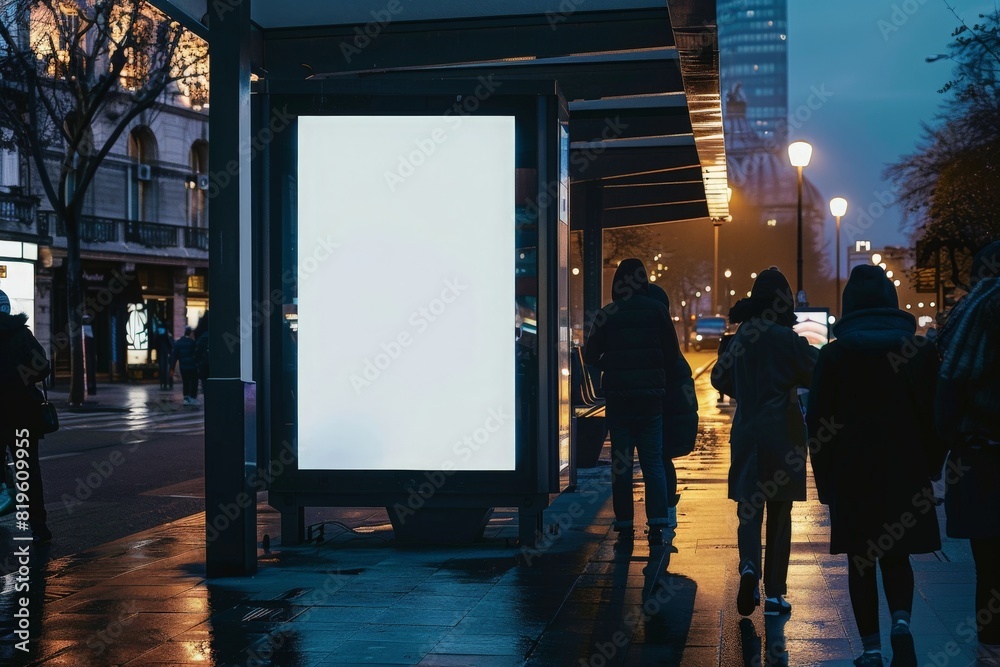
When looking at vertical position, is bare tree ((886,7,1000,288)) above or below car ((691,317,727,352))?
above

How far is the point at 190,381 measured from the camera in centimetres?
3009

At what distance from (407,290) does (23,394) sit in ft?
11.2

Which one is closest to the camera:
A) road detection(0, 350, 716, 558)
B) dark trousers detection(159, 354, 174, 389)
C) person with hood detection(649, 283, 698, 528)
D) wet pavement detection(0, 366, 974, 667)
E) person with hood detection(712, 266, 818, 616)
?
wet pavement detection(0, 366, 974, 667)

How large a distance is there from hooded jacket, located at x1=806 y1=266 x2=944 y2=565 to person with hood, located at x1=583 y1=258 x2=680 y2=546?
3.79m

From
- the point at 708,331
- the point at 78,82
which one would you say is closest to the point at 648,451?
the point at 78,82

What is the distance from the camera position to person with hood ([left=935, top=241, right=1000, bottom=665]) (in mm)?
5539

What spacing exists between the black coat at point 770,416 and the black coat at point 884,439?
3.44ft

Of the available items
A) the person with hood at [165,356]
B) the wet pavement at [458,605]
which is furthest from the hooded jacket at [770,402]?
the person with hood at [165,356]

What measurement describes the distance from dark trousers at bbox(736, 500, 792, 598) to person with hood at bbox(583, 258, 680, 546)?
260 centimetres

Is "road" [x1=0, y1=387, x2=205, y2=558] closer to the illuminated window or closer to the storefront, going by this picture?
the storefront

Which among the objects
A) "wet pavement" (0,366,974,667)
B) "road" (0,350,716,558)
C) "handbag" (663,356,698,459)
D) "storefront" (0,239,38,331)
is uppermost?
"storefront" (0,239,38,331)

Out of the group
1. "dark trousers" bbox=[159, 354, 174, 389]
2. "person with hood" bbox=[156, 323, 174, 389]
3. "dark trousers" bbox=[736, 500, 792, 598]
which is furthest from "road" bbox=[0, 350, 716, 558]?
"dark trousers" bbox=[159, 354, 174, 389]

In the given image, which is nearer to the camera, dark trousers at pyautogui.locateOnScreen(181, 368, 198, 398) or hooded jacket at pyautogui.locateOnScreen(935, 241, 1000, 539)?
hooded jacket at pyautogui.locateOnScreen(935, 241, 1000, 539)

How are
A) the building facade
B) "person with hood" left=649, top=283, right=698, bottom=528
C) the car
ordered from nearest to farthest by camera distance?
"person with hood" left=649, top=283, right=698, bottom=528 < the building facade < the car
